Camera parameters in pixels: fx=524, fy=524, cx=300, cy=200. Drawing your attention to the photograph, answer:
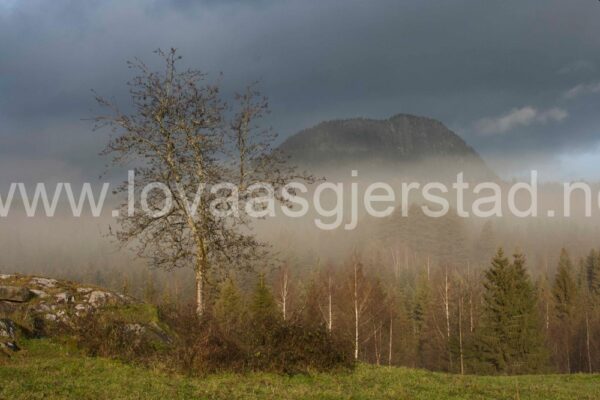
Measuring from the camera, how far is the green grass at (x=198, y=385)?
10.3 meters

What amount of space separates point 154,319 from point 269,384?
29.5 feet

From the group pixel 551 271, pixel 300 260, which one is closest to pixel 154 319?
pixel 300 260

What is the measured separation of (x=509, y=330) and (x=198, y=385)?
36731 millimetres

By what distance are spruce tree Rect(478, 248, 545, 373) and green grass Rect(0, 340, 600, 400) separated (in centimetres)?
2877

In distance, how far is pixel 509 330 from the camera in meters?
42.2

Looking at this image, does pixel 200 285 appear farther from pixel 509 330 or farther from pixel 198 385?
pixel 509 330

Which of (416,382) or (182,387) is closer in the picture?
(182,387)

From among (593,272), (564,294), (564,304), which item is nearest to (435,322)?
(564,304)

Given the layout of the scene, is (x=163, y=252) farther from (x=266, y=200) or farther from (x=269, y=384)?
(x=269, y=384)

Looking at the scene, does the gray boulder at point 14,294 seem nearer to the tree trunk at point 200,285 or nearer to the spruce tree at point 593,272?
the tree trunk at point 200,285

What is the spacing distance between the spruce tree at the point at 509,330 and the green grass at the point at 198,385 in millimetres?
28768

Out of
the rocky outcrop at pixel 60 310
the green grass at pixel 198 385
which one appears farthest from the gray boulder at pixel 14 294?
the green grass at pixel 198 385

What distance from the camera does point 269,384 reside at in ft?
39.5

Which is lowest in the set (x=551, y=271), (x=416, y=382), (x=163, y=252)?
(x=551, y=271)
